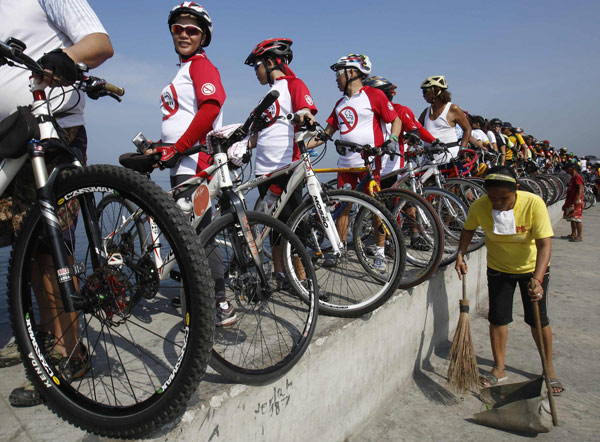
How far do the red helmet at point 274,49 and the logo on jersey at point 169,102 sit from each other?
3.56 ft

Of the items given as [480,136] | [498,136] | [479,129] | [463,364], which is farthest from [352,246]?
[498,136]

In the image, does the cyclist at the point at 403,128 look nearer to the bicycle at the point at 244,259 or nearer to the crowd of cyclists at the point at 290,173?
the crowd of cyclists at the point at 290,173

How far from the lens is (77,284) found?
5.78 ft

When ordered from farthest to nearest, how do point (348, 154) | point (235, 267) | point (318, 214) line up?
point (348, 154), point (318, 214), point (235, 267)

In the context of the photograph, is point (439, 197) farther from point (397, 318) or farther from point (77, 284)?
point (77, 284)

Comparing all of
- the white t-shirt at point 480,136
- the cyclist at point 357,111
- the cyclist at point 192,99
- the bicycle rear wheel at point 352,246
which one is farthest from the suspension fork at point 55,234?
the white t-shirt at point 480,136

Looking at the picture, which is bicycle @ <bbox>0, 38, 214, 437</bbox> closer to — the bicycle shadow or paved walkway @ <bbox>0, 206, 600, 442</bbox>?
paved walkway @ <bbox>0, 206, 600, 442</bbox>

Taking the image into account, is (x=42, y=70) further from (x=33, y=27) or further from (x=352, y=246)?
(x=352, y=246)

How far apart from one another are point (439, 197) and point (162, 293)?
10.3ft

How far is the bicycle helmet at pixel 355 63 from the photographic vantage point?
436 cm

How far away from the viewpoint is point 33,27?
2014 mm

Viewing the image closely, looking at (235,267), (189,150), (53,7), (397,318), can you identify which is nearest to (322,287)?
(397,318)

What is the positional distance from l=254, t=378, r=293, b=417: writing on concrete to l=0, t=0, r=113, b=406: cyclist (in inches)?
37.4

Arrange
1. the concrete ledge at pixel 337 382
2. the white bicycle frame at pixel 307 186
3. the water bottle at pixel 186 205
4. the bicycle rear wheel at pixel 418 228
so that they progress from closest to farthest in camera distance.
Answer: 1. the concrete ledge at pixel 337 382
2. the water bottle at pixel 186 205
3. the white bicycle frame at pixel 307 186
4. the bicycle rear wheel at pixel 418 228
